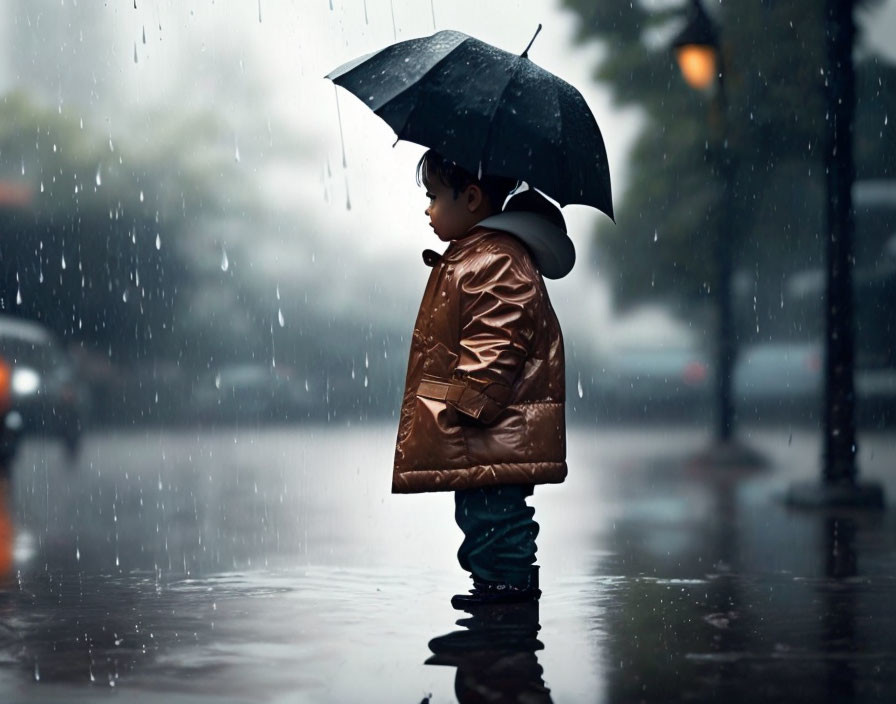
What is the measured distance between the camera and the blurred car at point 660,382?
32688 mm

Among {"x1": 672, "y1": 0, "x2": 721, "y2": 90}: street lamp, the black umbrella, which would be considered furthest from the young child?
{"x1": 672, "y1": 0, "x2": 721, "y2": 90}: street lamp

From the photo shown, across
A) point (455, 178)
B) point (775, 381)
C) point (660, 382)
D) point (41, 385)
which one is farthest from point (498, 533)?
point (660, 382)

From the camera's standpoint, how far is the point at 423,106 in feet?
19.3

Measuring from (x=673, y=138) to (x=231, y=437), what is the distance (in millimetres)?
8188

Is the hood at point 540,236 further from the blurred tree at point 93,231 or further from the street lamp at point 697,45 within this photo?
the blurred tree at point 93,231

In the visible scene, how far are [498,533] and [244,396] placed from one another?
32963 mm

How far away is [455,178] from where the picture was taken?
610 centimetres

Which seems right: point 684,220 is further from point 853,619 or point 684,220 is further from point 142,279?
point 142,279

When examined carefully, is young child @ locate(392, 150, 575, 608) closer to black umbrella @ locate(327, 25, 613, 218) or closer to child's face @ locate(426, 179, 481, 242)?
child's face @ locate(426, 179, 481, 242)

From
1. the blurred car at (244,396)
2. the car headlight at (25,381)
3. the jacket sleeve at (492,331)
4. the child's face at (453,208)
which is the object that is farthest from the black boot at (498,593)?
the blurred car at (244,396)

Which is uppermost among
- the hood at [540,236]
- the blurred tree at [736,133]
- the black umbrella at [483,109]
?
the blurred tree at [736,133]

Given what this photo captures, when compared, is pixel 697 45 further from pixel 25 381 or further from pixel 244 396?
pixel 244 396

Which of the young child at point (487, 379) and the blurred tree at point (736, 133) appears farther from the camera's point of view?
the blurred tree at point (736, 133)

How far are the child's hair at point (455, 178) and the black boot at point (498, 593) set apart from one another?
53.5 inches
